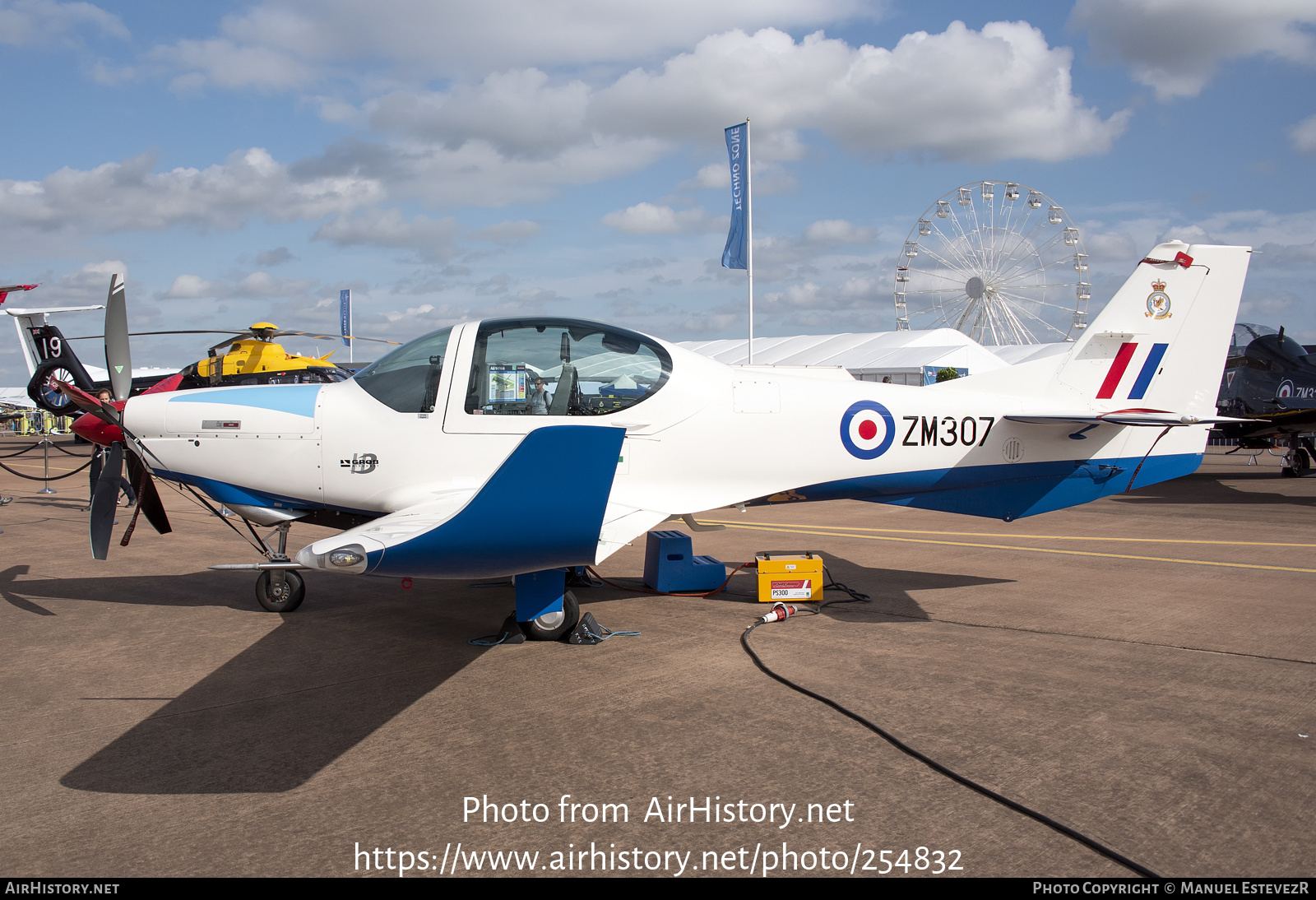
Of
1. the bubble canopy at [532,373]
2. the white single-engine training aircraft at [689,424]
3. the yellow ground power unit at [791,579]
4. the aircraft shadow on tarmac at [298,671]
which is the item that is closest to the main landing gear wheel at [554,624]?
the white single-engine training aircraft at [689,424]

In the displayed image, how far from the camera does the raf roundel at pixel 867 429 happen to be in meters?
6.61

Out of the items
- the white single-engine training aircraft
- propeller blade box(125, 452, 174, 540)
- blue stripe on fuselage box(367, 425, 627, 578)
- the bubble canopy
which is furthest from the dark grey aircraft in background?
propeller blade box(125, 452, 174, 540)

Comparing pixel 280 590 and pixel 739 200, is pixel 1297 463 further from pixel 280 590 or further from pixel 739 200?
pixel 280 590

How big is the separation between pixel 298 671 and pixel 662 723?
2578 millimetres

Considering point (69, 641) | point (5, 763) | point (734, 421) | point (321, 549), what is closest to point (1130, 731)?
point (734, 421)

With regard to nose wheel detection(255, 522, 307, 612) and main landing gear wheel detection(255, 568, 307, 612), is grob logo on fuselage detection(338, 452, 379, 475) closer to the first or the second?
nose wheel detection(255, 522, 307, 612)

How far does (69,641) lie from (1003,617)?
23.2 ft

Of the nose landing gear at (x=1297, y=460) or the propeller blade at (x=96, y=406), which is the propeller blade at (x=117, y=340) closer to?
the propeller blade at (x=96, y=406)

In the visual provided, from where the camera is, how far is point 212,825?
329cm

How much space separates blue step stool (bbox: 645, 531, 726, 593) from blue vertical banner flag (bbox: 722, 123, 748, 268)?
46.8ft

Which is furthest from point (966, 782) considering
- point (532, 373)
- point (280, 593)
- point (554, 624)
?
point (280, 593)

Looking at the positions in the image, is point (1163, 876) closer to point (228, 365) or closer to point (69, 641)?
point (69, 641)

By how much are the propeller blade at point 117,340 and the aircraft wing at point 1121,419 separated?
7530 millimetres

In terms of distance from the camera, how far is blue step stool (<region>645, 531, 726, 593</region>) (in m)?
7.58
